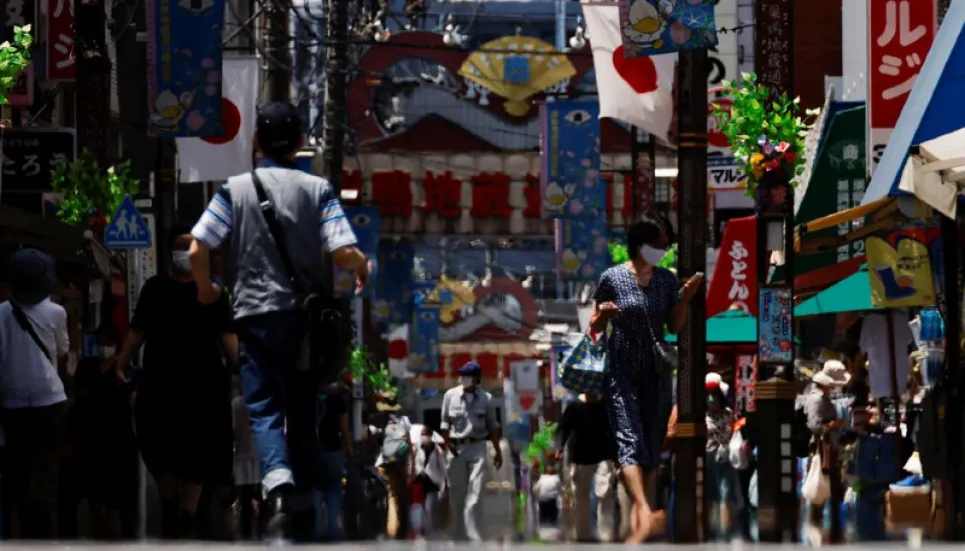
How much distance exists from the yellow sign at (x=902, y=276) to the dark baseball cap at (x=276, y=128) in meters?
10.2

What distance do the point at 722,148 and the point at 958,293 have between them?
1457 centimetres

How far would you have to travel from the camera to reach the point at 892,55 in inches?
694

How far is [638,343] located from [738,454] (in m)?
7.21

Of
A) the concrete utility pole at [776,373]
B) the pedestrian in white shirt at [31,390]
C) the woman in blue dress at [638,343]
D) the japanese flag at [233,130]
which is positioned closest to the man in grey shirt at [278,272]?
the pedestrian in white shirt at [31,390]

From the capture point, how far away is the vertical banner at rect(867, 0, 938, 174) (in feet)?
57.2

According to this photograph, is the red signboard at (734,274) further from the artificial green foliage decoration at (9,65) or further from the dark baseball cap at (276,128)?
the dark baseball cap at (276,128)

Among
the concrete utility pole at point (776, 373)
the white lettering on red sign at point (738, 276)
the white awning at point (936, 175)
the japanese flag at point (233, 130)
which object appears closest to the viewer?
the white awning at point (936, 175)

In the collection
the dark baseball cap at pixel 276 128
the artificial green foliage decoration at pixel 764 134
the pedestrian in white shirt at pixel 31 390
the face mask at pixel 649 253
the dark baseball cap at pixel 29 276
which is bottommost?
the pedestrian in white shirt at pixel 31 390

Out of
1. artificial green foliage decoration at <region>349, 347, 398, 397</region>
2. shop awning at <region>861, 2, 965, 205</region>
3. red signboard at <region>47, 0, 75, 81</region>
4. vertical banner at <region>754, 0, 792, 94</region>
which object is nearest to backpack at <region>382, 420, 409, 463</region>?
red signboard at <region>47, 0, 75, 81</region>

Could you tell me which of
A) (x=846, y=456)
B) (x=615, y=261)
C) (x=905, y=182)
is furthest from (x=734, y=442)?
(x=615, y=261)

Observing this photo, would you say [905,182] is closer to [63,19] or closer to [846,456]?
[846,456]

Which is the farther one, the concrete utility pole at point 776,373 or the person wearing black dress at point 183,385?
the concrete utility pole at point 776,373

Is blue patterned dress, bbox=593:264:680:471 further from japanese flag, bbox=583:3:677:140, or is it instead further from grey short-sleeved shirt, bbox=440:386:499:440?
japanese flag, bbox=583:3:677:140

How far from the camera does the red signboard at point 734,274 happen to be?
22.9 m
